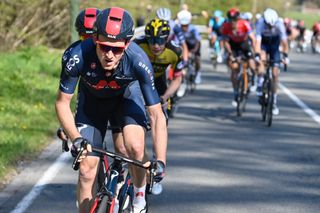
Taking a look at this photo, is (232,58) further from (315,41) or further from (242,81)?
(315,41)

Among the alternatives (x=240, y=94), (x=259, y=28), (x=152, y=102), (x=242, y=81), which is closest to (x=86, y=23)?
(x=152, y=102)

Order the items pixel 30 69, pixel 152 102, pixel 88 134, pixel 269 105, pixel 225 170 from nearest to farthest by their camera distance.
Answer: pixel 152 102, pixel 88 134, pixel 225 170, pixel 269 105, pixel 30 69

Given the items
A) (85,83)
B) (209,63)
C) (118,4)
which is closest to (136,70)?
(85,83)

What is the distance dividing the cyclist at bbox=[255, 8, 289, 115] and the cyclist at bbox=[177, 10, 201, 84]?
4646 millimetres

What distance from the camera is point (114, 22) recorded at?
6352 mm

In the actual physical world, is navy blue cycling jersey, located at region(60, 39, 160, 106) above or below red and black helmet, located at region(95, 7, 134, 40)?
below

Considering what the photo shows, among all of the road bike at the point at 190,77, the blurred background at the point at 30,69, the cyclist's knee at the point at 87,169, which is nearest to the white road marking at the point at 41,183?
the blurred background at the point at 30,69

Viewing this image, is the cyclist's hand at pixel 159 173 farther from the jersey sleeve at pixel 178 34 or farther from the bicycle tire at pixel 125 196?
the jersey sleeve at pixel 178 34

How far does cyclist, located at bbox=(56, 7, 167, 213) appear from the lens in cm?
639

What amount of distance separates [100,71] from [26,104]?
9.69 metres

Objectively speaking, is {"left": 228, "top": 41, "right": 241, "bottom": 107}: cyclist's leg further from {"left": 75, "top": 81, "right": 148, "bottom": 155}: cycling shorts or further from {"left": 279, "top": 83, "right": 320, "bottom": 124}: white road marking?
{"left": 75, "top": 81, "right": 148, "bottom": 155}: cycling shorts

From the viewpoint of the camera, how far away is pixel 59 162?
11609mm

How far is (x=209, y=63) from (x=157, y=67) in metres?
25.2

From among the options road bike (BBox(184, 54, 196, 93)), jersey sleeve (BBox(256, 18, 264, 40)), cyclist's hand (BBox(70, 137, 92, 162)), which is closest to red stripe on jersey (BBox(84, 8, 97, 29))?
cyclist's hand (BBox(70, 137, 92, 162))
